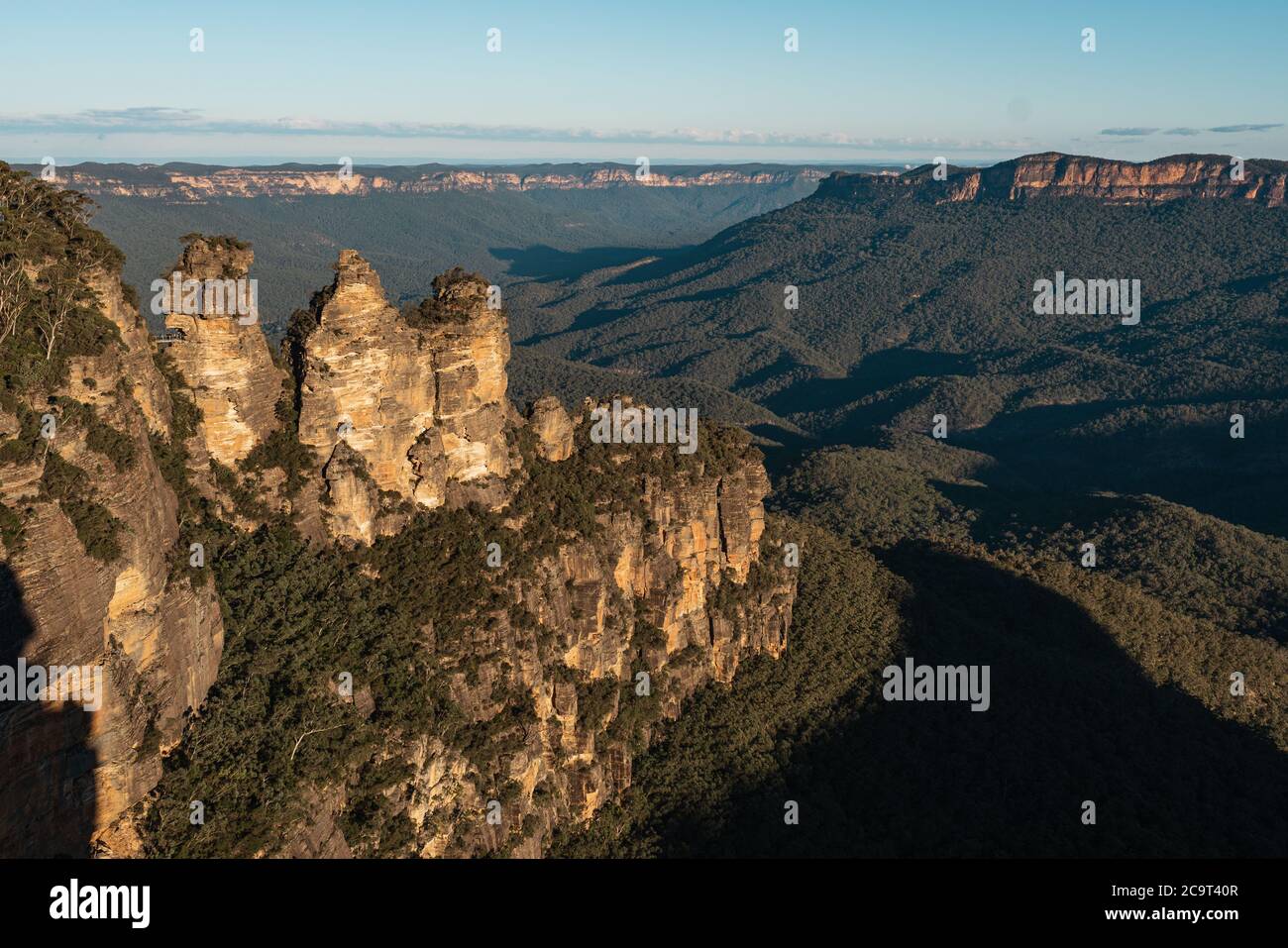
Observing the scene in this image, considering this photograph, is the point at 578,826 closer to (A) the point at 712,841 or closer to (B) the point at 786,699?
(A) the point at 712,841

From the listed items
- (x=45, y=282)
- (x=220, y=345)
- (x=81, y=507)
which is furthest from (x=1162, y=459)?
(x=81, y=507)

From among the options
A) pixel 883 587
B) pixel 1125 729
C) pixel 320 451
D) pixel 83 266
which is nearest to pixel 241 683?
pixel 320 451

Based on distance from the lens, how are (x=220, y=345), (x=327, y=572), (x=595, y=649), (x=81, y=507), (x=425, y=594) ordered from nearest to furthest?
(x=81, y=507), (x=220, y=345), (x=327, y=572), (x=425, y=594), (x=595, y=649)

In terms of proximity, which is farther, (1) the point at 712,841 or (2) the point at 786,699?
(2) the point at 786,699

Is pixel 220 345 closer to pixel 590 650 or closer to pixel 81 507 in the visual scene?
pixel 81 507

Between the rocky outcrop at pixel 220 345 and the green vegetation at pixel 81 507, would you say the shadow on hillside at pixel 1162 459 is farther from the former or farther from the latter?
the green vegetation at pixel 81 507

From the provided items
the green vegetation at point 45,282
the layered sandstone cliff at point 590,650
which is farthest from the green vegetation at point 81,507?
the layered sandstone cliff at point 590,650
